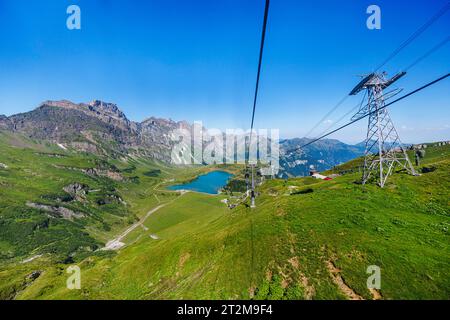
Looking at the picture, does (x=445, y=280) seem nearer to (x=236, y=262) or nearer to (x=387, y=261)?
(x=387, y=261)

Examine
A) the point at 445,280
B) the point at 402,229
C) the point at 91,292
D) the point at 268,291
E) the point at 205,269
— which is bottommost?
the point at 91,292

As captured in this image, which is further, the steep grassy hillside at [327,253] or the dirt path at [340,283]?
the steep grassy hillside at [327,253]

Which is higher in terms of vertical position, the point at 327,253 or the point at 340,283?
the point at 327,253

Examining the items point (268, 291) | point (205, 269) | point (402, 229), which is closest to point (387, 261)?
point (402, 229)

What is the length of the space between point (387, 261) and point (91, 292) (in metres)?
52.7

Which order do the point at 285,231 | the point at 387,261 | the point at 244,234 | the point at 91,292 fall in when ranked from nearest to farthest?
the point at 387,261
the point at 285,231
the point at 244,234
the point at 91,292

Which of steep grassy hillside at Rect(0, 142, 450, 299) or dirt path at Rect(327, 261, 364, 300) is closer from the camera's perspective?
dirt path at Rect(327, 261, 364, 300)

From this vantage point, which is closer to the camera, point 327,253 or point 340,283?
point 340,283

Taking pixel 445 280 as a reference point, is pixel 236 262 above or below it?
below

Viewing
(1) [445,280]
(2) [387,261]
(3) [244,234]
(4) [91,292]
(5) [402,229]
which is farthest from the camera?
(4) [91,292]

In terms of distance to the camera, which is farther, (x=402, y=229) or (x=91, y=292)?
(x=91, y=292)

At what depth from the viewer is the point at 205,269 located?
31500mm
